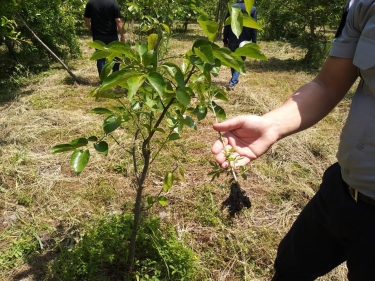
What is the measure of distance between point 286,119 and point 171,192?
62.9 inches

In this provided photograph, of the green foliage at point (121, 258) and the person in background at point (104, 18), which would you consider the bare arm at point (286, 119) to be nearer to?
the green foliage at point (121, 258)

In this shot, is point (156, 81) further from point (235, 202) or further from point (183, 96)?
point (235, 202)

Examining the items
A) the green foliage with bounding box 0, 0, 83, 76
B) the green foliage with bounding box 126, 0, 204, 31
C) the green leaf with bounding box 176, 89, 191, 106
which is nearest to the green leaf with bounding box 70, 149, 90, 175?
the green leaf with bounding box 176, 89, 191, 106

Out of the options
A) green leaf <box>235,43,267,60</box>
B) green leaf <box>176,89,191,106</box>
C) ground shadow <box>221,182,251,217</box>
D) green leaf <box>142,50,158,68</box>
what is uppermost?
green leaf <box>235,43,267,60</box>

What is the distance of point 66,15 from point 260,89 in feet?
15.3

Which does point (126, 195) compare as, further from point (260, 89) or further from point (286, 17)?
point (286, 17)

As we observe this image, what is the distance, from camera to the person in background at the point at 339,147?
0.96m

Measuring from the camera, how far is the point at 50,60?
22.7ft

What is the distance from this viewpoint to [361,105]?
99 cm

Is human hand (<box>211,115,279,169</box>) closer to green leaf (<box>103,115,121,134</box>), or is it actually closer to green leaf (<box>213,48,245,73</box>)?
green leaf (<box>213,48,245,73</box>)

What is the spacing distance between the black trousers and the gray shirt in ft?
0.34

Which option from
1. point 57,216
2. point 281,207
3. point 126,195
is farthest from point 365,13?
point 57,216

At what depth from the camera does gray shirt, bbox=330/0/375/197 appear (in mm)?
931

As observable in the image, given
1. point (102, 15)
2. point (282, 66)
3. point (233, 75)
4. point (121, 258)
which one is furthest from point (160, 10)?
point (282, 66)
